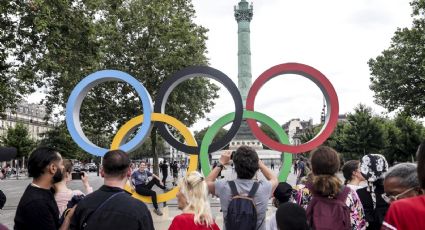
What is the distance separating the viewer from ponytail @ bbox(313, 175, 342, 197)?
4.13 meters

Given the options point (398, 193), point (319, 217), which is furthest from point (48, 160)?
point (398, 193)

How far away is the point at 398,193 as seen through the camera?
9.95 ft

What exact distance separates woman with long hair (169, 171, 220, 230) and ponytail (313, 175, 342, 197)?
1.12m

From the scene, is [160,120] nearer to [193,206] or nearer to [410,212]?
[193,206]

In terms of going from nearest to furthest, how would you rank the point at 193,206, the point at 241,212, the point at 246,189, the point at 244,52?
the point at 193,206
the point at 241,212
the point at 246,189
the point at 244,52

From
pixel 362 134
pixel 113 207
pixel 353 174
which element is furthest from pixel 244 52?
pixel 113 207

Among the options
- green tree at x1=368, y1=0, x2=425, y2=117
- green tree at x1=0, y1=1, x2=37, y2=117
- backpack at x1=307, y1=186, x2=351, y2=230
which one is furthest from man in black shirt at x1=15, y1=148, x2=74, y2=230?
green tree at x1=368, y1=0, x2=425, y2=117

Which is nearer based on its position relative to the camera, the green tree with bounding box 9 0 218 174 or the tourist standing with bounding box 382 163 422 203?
the tourist standing with bounding box 382 163 422 203

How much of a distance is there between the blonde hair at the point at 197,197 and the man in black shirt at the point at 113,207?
1.13ft

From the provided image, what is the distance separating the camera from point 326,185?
4.12 meters

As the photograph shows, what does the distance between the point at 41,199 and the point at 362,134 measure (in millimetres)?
49286

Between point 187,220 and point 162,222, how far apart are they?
29.6ft

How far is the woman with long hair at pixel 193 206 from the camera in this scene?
11.5 ft

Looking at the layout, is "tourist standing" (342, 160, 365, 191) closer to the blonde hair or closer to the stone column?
the blonde hair
